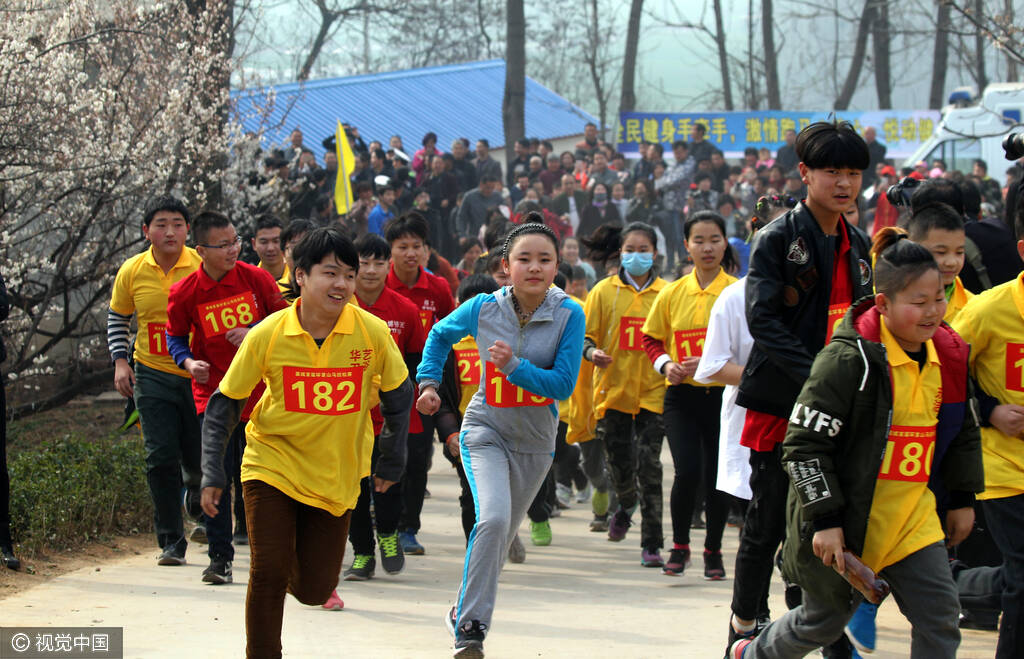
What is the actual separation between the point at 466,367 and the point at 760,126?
718 inches

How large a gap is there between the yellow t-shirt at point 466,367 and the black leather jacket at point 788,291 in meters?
3.41

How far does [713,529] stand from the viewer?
7551 mm

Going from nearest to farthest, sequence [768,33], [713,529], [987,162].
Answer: [713,529]
[987,162]
[768,33]

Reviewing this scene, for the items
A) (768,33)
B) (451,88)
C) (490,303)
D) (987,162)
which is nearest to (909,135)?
(987,162)

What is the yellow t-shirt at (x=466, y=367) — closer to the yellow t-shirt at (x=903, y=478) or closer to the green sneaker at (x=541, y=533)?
the green sneaker at (x=541, y=533)

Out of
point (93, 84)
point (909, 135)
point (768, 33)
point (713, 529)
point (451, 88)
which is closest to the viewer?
point (713, 529)

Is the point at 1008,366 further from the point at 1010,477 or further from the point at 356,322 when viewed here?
the point at 356,322

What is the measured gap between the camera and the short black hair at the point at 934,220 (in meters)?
5.95

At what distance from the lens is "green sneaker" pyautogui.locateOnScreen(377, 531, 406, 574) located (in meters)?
7.71

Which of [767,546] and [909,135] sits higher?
[909,135]

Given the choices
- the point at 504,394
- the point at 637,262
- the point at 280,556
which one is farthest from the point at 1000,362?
the point at 637,262

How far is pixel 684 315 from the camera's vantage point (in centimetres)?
776

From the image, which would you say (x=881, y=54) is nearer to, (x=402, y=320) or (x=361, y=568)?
(x=402, y=320)

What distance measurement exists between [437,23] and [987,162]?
31.3m
